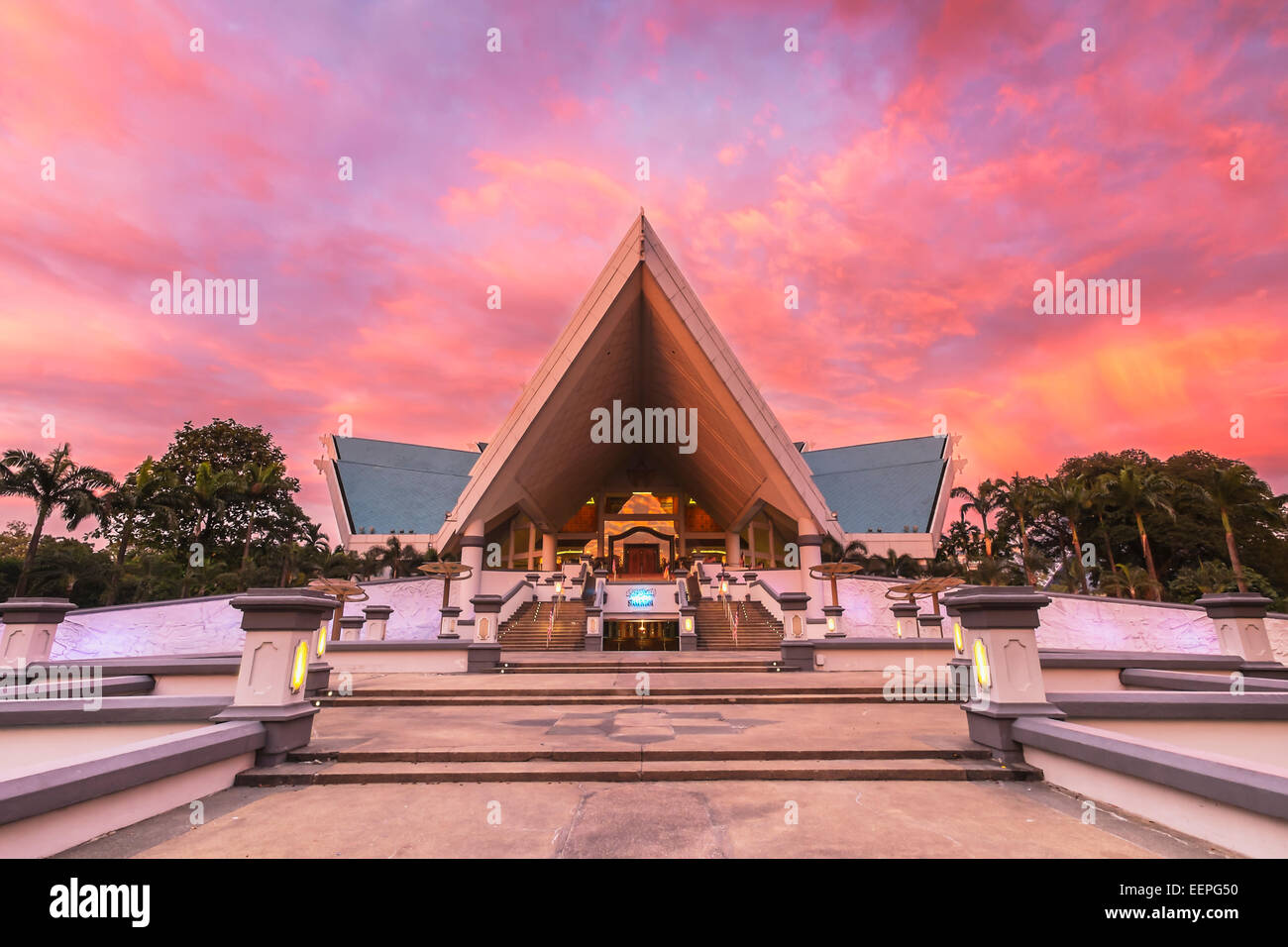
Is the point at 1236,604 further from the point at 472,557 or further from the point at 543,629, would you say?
the point at 472,557

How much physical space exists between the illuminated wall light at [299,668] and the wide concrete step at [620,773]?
2.32 feet

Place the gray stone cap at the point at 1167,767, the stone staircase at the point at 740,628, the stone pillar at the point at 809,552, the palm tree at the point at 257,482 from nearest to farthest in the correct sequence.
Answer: the gray stone cap at the point at 1167,767
the stone staircase at the point at 740,628
the stone pillar at the point at 809,552
the palm tree at the point at 257,482

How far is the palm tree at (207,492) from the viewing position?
30.8m

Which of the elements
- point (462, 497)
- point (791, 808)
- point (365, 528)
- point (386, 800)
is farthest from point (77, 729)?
point (365, 528)

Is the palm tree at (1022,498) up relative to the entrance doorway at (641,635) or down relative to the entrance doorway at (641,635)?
up

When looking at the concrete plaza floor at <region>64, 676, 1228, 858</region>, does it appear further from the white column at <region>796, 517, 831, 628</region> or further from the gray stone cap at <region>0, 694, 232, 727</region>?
the white column at <region>796, 517, 831, 628</region>

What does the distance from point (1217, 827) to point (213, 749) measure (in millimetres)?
6830

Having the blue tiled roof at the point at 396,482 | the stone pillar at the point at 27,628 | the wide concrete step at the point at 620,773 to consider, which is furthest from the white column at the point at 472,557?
the wide concrete step at the point at 620,773

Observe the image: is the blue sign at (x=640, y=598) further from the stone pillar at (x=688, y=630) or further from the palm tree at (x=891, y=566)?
the palm tree at (x=891, y=566)

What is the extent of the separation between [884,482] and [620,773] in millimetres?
47427

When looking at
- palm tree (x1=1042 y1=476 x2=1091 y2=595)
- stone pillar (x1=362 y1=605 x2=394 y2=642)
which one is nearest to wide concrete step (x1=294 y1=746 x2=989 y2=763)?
stone pillar (x1=362 y1=605 x2=394 y2=642)

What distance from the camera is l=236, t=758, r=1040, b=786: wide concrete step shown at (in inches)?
185

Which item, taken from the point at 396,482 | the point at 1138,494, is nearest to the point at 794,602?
the point at 1138,494
